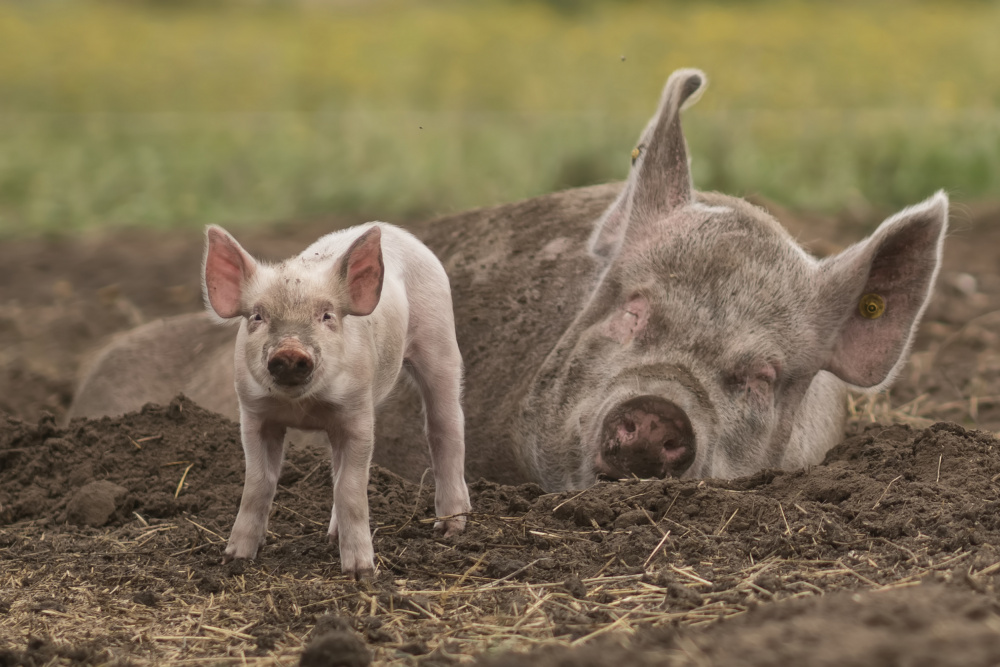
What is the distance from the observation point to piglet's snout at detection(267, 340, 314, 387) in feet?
9.53

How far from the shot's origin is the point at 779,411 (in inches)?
177

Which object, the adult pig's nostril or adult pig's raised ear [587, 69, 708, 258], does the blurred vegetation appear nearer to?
adult pig's raised ear [587, 69, 708, 258]

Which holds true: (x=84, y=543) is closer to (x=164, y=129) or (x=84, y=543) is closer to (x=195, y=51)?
(x=164, y=129)

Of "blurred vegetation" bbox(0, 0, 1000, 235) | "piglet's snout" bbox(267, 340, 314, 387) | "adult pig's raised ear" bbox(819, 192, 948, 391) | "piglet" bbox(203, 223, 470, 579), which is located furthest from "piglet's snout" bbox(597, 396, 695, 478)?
"blurred vegetation" bbox(0, 0, 1000, 235)

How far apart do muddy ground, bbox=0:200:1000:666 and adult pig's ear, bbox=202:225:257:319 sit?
2.44ft

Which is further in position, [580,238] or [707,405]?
[580,238]

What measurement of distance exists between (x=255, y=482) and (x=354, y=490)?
0.31 meters

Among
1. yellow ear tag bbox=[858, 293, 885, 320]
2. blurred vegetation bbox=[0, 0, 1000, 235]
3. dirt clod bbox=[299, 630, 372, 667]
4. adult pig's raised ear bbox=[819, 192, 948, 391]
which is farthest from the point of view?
blurred vegetation bbox=[0, 0, 1000, 235]

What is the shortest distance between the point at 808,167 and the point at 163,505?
8415 millimetres

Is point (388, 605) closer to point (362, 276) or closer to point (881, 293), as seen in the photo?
point (362, 276)

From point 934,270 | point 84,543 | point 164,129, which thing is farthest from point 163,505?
point 164,129

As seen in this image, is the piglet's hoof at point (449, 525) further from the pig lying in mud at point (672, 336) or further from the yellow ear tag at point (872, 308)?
the yellow ear tag at point (872, 308)

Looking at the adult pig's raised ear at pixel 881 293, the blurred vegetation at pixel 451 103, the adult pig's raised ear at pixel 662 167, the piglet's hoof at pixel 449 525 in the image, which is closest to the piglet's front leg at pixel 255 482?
the piglet's hoof at pixel 449 525

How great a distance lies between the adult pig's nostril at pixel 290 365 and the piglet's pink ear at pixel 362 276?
264 millimetres
